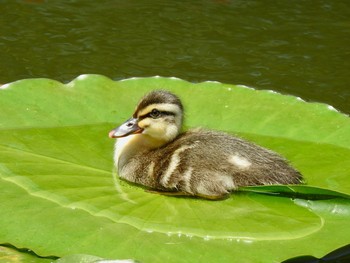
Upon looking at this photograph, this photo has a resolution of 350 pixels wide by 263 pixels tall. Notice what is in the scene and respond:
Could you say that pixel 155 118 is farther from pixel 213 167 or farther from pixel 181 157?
pixel 213 167

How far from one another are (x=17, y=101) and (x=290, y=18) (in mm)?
4082

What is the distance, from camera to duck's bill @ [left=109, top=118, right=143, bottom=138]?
403cm

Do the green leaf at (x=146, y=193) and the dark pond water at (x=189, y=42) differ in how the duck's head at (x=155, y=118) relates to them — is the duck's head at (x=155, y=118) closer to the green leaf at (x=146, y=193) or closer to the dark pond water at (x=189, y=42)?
the green leaf at (x=146, y=193)

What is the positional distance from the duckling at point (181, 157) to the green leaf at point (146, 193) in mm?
76

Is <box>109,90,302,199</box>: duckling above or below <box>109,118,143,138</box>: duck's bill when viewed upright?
below

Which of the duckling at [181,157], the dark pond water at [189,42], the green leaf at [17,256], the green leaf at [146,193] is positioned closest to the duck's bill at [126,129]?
the duckling at [181,157]

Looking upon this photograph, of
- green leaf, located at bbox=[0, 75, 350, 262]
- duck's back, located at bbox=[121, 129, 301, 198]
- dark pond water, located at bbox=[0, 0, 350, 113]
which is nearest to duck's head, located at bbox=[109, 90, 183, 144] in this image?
duck's back, located at bbox=[121, 129, 301, 198]

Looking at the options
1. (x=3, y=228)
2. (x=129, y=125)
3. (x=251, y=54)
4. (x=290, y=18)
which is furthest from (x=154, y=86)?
(x=290, y=18)

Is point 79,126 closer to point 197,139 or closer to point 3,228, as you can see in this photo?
point 197,139

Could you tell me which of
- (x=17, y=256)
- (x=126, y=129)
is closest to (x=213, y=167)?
(x=126, y=129)

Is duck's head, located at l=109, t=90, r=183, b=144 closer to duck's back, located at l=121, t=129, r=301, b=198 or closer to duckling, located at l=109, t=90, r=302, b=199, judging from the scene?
duckling, located at l=109, t=90, r=302, b=199

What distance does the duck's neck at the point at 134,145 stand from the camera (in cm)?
408

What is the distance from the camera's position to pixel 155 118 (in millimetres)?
4051

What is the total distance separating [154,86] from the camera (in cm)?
474
